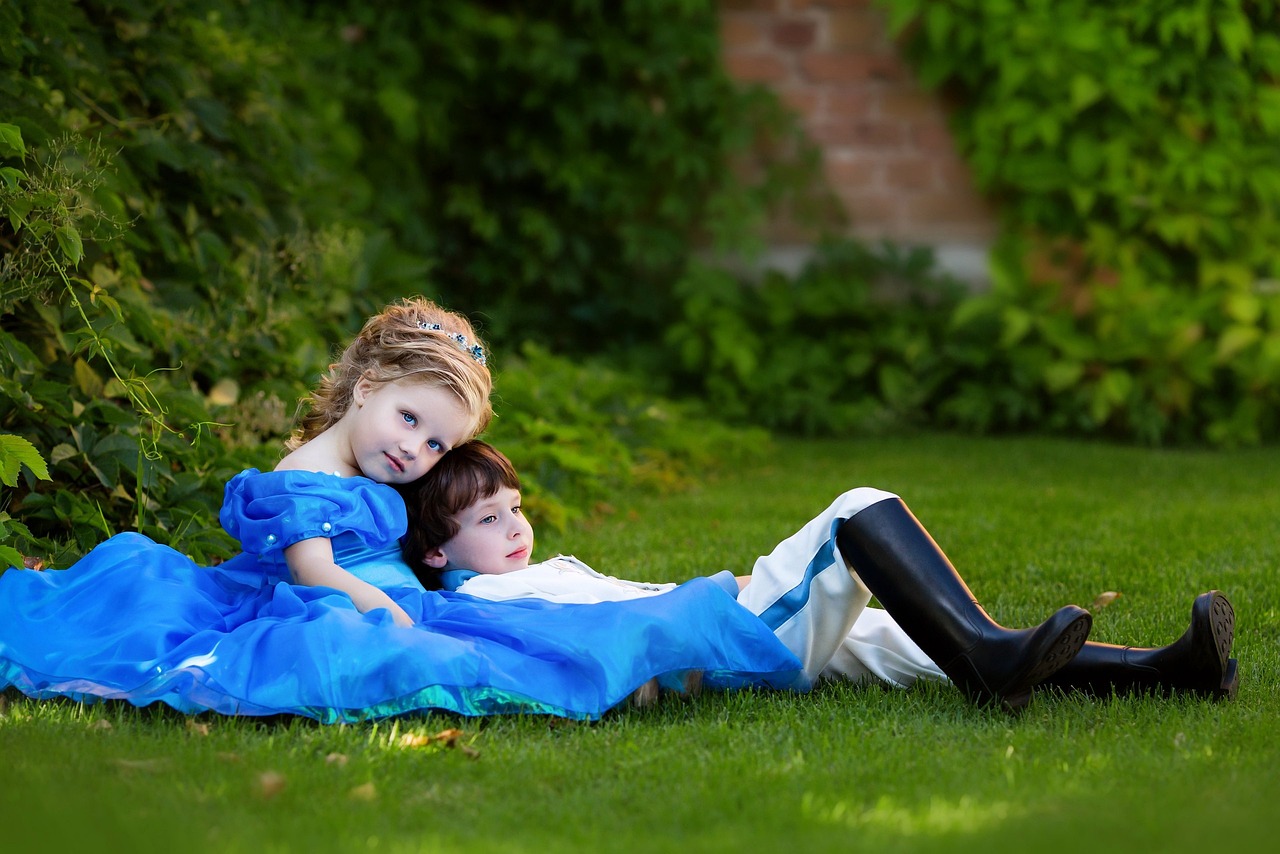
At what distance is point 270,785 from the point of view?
209 centimetres

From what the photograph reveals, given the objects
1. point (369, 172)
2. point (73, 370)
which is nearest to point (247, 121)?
point (73, 370)

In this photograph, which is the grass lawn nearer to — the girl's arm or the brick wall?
the girl's arm

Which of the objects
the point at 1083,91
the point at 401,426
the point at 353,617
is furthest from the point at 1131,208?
the point at 353,617

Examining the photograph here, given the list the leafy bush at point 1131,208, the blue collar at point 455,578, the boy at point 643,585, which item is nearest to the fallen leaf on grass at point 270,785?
the boy at point 643,585

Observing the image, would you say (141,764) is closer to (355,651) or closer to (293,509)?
(355,651)

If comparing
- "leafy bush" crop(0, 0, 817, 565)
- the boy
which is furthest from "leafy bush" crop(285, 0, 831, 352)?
the boy

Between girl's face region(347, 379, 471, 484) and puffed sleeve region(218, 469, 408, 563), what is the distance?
7 cm

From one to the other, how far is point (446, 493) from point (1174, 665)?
4.90 ft

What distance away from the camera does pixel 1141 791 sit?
2109 millimetres

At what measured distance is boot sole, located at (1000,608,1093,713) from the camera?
238 cm

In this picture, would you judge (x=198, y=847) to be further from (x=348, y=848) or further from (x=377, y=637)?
(x=377, y=637)

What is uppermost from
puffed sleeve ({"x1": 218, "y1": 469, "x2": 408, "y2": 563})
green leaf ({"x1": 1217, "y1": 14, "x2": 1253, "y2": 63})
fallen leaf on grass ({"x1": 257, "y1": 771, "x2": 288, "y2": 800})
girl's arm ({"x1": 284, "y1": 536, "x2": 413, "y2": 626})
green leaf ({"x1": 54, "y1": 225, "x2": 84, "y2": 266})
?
green leaf ({"x1": 1217, "y1": 14, "x2": 1253, "y2": 63})

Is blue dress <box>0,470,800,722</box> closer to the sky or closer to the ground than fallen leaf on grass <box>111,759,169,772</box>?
closer to the sky

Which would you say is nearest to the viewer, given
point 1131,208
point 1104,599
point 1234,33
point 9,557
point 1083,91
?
point 9,557
